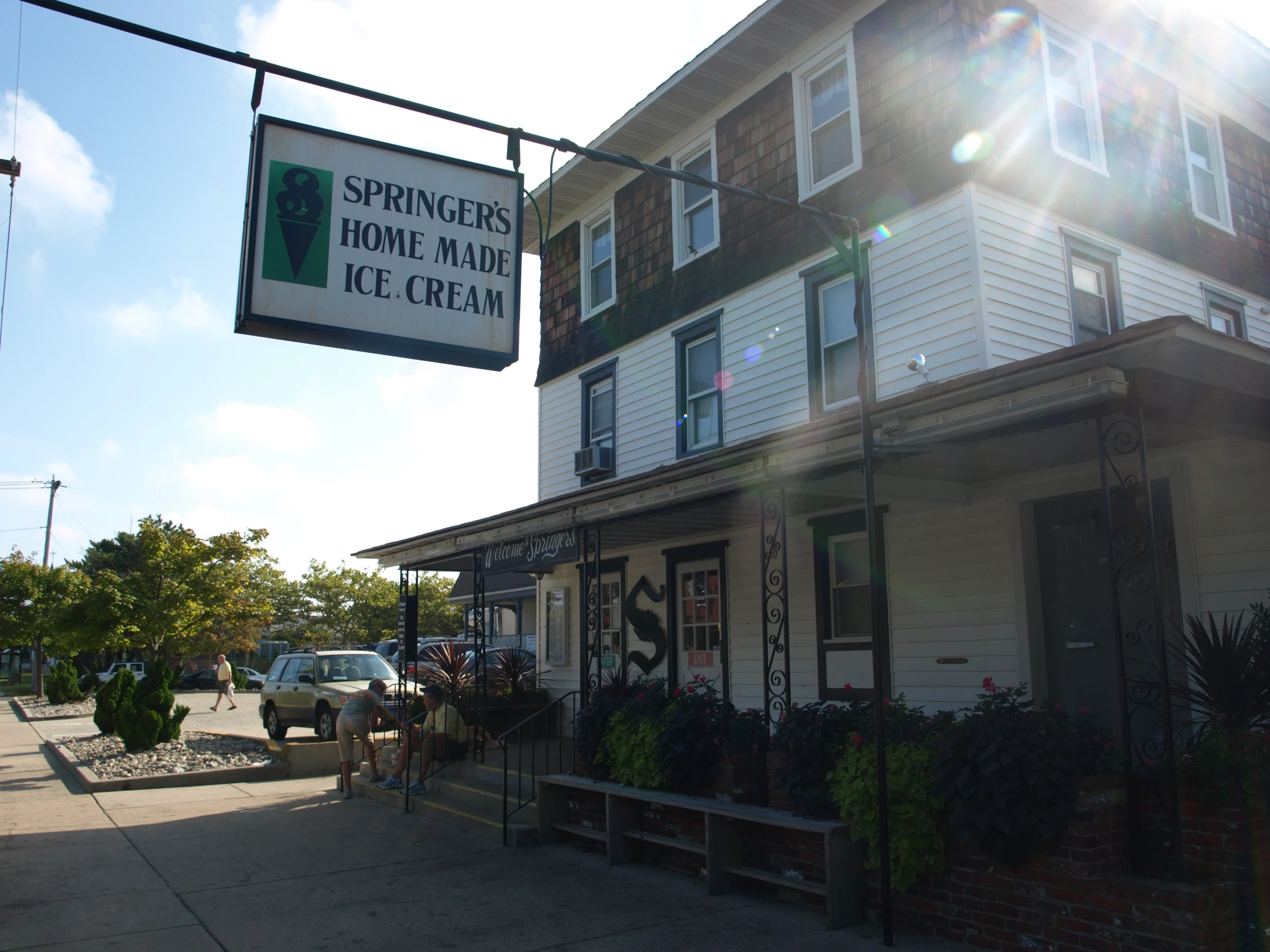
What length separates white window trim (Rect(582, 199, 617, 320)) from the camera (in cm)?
1552

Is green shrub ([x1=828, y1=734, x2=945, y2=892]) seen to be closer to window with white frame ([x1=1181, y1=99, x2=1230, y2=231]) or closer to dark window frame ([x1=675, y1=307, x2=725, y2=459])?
dark window frame ([x1=675, y1=307, x2=725, y2=459])

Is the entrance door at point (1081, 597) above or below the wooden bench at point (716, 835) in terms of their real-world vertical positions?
above

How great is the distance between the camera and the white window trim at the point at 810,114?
442 inches

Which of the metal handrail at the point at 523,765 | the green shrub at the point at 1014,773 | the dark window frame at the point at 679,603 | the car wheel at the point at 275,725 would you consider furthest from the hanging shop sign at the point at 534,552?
the car wheel at the point at 275,725

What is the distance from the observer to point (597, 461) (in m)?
14.8

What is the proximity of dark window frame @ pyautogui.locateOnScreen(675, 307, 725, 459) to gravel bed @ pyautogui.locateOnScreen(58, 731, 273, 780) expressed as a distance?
8.04 metres

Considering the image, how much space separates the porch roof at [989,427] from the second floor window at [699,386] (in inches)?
108

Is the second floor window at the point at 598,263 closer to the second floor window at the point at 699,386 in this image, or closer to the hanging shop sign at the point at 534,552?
the second floor window at the point at 699,386

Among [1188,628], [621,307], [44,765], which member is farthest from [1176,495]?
[44,765]

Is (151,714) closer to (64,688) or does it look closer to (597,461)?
(597,461)

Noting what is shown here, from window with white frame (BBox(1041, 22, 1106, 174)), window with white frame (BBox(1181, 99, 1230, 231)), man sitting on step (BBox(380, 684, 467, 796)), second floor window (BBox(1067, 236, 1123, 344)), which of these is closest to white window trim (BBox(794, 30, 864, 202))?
window with white frame (BBox(1041, 22, 1106, 174))

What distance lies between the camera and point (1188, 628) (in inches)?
299

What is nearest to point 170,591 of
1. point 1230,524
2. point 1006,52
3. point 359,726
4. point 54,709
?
point 54,709

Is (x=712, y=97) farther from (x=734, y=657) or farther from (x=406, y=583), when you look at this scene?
(x=406, y=583)
